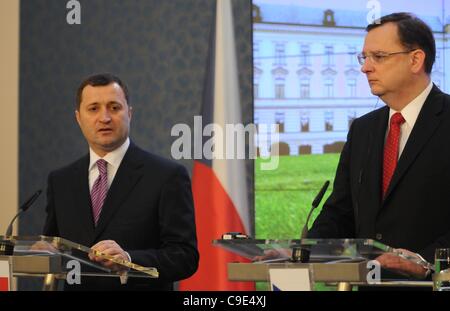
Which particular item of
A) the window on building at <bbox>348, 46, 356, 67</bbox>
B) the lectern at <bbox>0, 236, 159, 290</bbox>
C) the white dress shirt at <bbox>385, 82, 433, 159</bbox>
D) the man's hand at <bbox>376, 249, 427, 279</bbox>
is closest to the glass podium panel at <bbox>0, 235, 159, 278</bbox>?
the lectern at <bbox>0, 236, 159, 290</bbox>

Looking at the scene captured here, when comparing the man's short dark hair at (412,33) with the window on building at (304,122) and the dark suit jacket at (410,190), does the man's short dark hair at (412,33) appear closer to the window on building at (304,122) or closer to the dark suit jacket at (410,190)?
the dark suit jacket at (410,190)

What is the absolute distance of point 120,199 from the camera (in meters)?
3.84

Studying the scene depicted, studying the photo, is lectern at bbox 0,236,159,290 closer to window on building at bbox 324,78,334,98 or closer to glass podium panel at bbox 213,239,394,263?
glass podium panel at bbox 213,239,394,263

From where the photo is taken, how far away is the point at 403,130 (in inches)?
145

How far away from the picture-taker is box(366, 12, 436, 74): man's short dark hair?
371cm

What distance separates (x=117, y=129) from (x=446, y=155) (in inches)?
56.9

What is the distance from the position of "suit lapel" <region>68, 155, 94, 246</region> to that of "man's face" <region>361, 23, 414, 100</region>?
1328 mm

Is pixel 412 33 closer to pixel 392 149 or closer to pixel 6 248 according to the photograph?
pixel 392 149

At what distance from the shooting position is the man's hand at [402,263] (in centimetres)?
278

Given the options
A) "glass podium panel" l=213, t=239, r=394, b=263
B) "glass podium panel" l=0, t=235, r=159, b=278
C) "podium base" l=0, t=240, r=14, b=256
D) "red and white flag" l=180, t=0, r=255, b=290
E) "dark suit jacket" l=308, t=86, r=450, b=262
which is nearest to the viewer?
"glass podium panel" l=213, t=239, r=394, b=263

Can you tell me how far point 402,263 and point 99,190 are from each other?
1.59m

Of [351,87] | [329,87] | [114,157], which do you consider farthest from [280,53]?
[114,157]

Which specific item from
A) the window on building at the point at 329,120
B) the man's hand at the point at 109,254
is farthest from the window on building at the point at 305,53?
the man's hand at the point at 109,254

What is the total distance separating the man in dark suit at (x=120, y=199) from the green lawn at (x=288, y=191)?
258 cm
